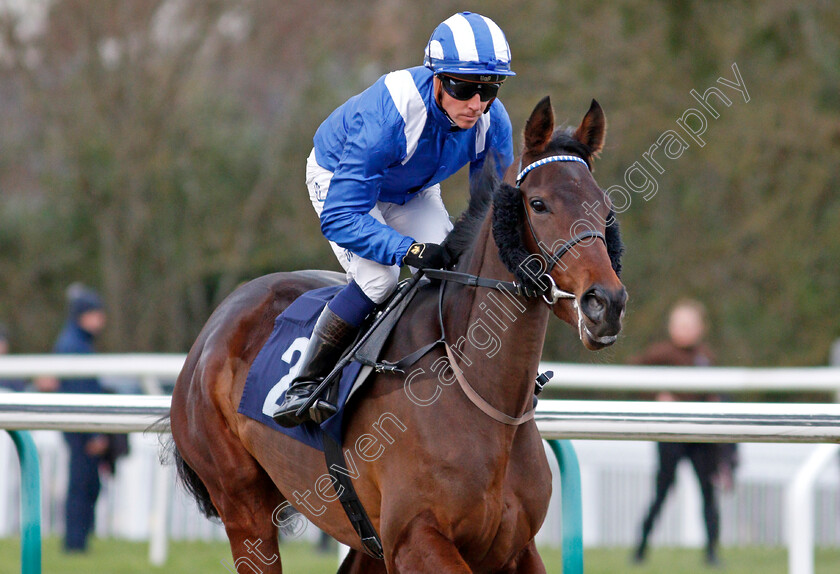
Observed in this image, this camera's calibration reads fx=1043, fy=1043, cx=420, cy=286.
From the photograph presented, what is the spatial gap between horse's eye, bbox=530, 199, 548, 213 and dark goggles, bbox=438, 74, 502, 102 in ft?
1.56

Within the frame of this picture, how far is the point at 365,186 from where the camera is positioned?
329 centimetres

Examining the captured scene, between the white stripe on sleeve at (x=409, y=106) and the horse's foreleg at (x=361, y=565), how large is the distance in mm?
1508

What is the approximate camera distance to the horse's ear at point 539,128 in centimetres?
296

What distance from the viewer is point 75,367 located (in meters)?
7.16

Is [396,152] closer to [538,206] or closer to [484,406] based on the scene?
[538,206]

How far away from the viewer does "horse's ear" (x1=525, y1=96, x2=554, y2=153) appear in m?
2.96

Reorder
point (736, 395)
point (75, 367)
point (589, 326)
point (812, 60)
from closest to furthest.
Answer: point (589, 326)
point (75, 367)
point (812, 60)
point (736, 395)

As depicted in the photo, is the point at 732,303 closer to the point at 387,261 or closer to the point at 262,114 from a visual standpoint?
the point at 262,114

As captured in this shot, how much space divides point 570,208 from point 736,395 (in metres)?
9.89

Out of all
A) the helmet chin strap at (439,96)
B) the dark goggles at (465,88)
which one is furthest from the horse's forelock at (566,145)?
the helmet chin strap at (439,96)

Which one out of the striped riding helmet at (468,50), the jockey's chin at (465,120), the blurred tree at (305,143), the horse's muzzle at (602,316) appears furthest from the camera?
the blurred tree at (305,143)

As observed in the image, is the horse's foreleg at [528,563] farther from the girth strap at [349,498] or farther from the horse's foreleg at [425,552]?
the girth strap at [349,498]

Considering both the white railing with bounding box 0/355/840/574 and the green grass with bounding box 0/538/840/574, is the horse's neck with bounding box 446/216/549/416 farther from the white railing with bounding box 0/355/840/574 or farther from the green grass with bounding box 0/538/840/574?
the green grass with bounding box 0/538/840/574

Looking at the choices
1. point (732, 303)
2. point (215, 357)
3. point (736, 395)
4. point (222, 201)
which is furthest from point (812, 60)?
point (215, 357)
